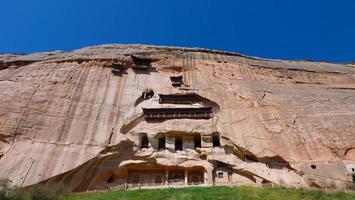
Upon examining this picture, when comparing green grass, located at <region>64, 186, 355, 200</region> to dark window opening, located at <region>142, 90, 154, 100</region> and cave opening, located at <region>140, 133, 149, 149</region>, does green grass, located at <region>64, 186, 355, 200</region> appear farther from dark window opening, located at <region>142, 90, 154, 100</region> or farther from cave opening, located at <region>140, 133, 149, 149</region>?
dark window opening, located at <region>142, 90, 154, 100</region>

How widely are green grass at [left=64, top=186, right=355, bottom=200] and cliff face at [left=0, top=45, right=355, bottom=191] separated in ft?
6.43

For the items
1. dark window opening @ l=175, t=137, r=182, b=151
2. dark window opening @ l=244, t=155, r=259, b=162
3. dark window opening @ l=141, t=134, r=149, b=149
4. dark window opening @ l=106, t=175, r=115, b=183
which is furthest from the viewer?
dark window opening @ l=175, t=137, r=182, b=151

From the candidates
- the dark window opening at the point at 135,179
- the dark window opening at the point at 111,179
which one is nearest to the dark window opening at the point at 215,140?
the dark window opening at the point at 135,179

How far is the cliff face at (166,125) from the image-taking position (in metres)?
20.5

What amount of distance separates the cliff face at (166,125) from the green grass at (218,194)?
1961mm

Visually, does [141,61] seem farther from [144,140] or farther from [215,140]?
[215,140]

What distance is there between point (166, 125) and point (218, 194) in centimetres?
721

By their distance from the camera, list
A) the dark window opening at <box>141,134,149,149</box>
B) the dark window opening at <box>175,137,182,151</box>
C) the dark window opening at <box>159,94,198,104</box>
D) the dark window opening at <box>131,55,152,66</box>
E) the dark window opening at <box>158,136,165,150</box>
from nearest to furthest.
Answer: the dark window opening at <box>141,134,149,149</box>
the dark window opening at <box>158,136,165,150</box>
the dark window opening at <box>175,137,182,151</box>
the dark window opening at <box>159,94,198,104</box>
the dark window opening at <box>131,55,152,66</box>

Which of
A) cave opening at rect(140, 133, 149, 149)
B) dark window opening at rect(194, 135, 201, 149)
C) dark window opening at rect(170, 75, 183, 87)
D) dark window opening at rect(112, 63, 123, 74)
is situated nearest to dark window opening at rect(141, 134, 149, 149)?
cave opening at rect(140, 133, 149, 149)

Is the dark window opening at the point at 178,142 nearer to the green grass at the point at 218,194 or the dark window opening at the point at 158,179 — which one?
the dark window opening at the point at 158,179

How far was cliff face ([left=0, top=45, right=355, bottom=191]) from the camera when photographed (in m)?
20.5

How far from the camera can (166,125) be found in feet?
79.3

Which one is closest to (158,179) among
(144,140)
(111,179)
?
(144,140)

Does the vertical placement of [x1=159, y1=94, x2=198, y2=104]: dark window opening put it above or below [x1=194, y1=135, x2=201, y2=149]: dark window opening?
above
